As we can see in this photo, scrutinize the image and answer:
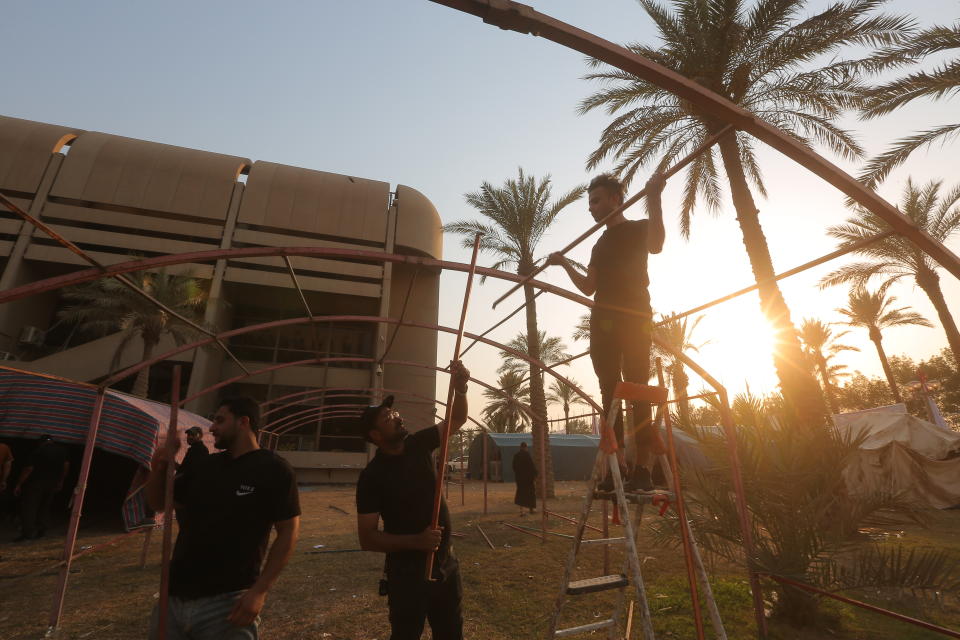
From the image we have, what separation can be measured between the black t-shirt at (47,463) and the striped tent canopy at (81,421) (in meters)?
0.25

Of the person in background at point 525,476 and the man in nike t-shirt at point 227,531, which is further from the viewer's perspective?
the person in background at point 525,476

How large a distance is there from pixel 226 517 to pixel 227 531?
0.29ft

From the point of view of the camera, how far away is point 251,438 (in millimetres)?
3514

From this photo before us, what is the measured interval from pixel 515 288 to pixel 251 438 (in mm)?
3418

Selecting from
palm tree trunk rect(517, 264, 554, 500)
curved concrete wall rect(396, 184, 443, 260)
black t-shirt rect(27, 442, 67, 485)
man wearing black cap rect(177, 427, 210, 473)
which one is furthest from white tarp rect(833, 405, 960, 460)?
curved concrete wall rect(396, 184, 443, 260)

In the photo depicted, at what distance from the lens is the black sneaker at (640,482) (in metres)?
3.57

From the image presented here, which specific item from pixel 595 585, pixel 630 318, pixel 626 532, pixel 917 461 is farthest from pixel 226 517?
pixel 917 461

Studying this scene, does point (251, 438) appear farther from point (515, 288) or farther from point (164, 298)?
point (164, 298)

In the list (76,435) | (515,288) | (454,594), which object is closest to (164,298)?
(76,435)


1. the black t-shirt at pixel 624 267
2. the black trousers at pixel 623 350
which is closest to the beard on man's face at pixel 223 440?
the black trousers at pixel 623 350

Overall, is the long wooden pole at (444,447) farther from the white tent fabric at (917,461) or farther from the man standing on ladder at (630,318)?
the white tent fabric at (917,461)

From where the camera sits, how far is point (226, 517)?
305cm

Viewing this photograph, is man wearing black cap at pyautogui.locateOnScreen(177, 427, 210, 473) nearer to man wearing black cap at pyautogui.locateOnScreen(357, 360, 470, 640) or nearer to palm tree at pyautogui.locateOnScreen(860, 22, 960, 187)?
man wearing black cap at pyautogui.locateOnScreen(357, 360, 470, 640)

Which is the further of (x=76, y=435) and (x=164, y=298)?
(x=164, y=298)
